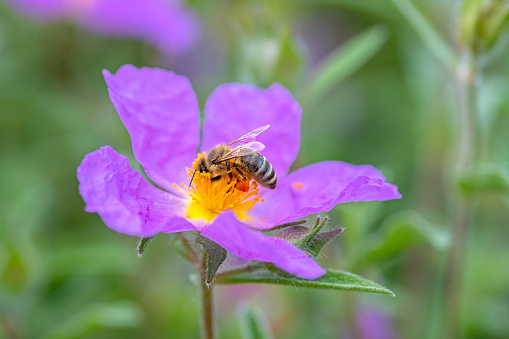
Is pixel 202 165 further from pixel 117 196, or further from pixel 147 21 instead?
pixel 147 21

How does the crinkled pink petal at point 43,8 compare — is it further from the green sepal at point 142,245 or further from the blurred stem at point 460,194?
the green sepal at point 142,245

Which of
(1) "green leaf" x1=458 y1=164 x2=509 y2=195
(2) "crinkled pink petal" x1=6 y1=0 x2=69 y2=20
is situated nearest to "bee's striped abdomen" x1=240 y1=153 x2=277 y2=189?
(1) "green leaf" x1=458 y1=164 x2=509 y2=195

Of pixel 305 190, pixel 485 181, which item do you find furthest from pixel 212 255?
pixel 485 181

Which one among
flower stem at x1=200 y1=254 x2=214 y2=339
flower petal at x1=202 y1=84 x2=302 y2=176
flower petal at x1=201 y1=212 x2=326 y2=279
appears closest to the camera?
flower petal at x1=201 y1=212 x2=326 y2=279

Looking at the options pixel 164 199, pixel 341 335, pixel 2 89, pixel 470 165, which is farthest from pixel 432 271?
pixel 2 89

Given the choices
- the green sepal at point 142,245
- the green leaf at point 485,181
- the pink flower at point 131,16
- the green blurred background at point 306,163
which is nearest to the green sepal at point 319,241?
the green blurred background at point 306,163

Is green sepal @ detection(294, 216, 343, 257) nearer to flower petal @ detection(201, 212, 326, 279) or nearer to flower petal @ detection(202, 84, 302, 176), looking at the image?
flower petal @ detection(201, 212, 326, 279)

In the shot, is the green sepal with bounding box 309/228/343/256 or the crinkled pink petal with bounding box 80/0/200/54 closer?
the green sepal with bounding box 309/228/343/256
